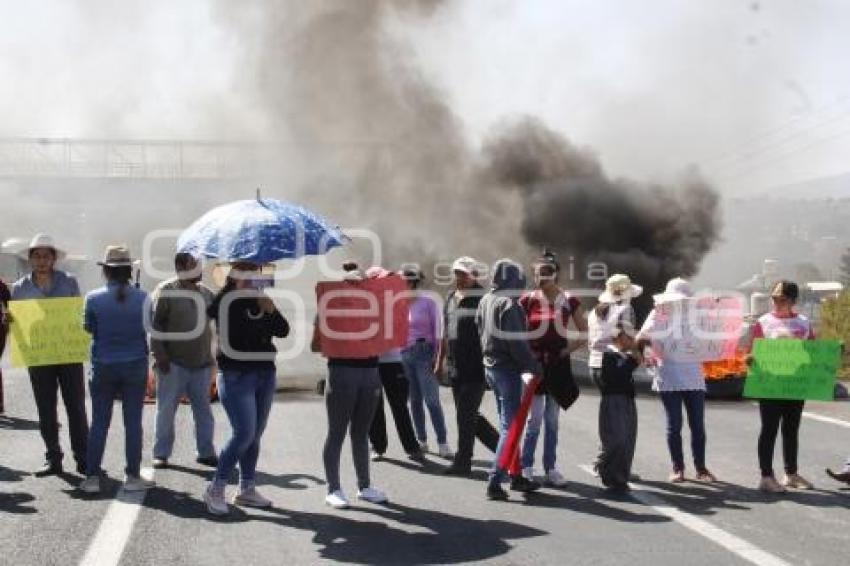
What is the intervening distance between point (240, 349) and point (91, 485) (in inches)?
63.2

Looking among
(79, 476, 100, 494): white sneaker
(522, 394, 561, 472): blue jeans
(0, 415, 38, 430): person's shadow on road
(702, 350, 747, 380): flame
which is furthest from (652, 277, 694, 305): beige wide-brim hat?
(0, 415, 38, 430): person's shadow on road

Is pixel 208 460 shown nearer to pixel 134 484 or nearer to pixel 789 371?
pixel 134 484

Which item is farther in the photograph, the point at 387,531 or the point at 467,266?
the point at 467,266

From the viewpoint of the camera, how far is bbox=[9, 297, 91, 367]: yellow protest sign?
7.82 metres

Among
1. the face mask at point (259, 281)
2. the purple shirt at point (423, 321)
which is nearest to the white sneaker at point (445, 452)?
the purple shirt at point (423, 321)

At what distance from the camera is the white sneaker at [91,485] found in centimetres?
724

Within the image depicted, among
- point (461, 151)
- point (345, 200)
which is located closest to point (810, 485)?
point (461, 151)

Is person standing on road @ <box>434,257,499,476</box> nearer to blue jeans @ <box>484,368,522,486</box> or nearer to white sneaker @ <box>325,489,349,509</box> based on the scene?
blue jeans @ <box>484,368,522,486</box>

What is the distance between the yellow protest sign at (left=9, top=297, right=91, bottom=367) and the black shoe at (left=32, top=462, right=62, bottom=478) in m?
0.76

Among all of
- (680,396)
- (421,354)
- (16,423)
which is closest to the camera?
(680,396)

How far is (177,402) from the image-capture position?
8.41 m

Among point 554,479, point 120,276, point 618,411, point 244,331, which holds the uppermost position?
point 120,276

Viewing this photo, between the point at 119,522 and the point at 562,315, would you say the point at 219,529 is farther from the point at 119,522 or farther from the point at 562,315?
the point at 562,315

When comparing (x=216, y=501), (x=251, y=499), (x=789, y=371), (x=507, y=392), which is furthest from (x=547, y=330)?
(x=216, y=501)
